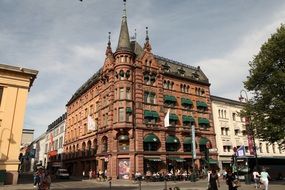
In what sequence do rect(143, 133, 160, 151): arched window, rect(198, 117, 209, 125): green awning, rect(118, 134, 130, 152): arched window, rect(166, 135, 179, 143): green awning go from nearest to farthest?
rect(118, 134, 130, 152): arched window → rect(143, 133, 160, 151): arched window → rect(166, 135, 179, 143): green awning → rect(198, 117, 209, 125): green awning

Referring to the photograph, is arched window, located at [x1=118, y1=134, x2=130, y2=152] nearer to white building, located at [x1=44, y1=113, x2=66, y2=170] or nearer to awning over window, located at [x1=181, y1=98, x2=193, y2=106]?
awning over window, located at [x1=181, y1=98, x2=193, y2=106]

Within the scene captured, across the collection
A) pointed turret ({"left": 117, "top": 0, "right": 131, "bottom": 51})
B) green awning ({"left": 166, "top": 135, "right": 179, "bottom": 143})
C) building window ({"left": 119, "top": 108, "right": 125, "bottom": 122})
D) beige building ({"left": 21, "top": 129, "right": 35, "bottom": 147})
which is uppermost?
pointed turret ({"left": 117, "top": 0, "right": 131, "bottom": 51})

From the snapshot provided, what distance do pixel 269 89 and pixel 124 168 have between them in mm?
21745

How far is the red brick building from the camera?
39.7 meters

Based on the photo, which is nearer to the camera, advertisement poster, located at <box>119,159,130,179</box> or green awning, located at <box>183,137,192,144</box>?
advertisement poster, located at <box>119,159,130,179</box>

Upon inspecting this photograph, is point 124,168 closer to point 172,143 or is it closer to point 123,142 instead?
point 123,142

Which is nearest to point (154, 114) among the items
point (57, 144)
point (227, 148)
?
point (227, 148)

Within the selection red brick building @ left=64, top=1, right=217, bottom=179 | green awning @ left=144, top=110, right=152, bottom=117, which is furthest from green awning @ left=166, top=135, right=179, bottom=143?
green awning @ left=144, top=110, right=152, bottom=117

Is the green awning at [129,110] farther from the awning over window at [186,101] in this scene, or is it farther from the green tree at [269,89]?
the green tree at [269,89]

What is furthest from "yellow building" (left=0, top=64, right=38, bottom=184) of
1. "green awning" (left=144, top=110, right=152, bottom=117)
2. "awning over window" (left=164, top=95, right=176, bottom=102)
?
"awning over window" (left=164, top=95, right=176, bottom=102)

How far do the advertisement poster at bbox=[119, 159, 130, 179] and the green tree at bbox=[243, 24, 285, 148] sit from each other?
18.1 metres

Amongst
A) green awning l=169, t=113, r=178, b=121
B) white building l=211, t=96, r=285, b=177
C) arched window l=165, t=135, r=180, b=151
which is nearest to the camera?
arched window l=165, t=135, r=180, b=151

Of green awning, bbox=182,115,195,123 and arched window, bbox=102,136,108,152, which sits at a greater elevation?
green awning, bbox=182,115,195,123

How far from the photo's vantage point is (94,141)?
1845 inches
